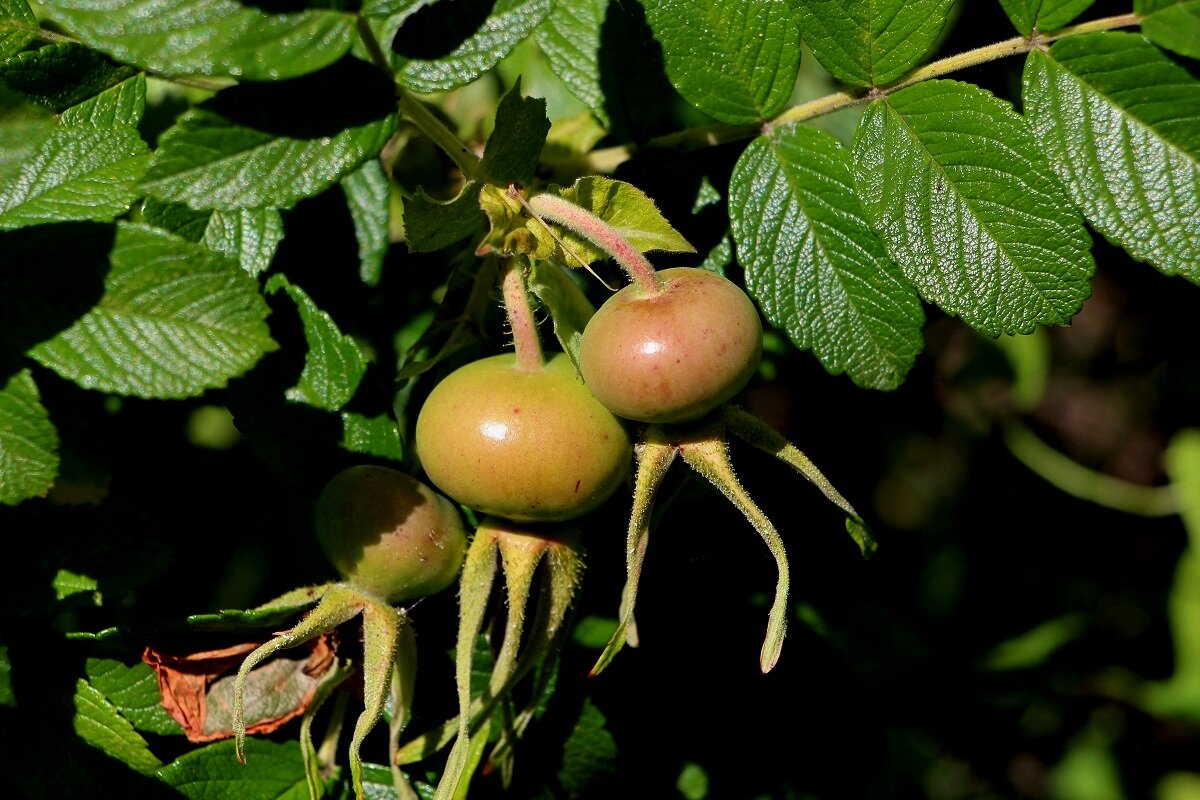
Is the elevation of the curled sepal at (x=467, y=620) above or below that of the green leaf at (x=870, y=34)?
below

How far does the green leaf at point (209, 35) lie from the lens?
4.31ft

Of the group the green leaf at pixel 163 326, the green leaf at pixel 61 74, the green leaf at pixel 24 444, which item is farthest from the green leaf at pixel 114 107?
the green leaf at pixel 24 444

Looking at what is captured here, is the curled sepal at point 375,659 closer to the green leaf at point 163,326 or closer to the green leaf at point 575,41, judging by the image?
the green leaf at point 163,326

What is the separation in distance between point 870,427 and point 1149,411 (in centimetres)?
179

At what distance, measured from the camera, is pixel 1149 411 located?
421 cm

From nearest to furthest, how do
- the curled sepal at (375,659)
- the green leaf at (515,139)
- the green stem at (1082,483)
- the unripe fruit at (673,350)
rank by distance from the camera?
the unripe fruit at (673,350) → the green leaf at (515,139) → the curled sepal at (375,659) → the green stem at (1082,483)

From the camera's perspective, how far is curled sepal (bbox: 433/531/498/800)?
1.63 metres

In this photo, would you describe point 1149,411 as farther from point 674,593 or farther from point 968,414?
point 674,593

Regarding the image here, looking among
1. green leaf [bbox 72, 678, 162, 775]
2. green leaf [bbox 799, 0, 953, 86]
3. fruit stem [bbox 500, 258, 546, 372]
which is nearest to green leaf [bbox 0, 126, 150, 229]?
fruit stem [bbox 500, 258, 546, 372]

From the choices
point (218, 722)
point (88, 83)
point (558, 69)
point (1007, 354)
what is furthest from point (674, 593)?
point (1007, 354)

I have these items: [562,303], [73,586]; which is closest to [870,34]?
[562,303]

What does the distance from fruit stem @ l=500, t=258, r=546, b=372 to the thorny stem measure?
447mm

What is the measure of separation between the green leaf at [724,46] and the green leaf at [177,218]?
0.76 m

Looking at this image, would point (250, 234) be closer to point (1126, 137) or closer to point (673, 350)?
point (673, 350)
